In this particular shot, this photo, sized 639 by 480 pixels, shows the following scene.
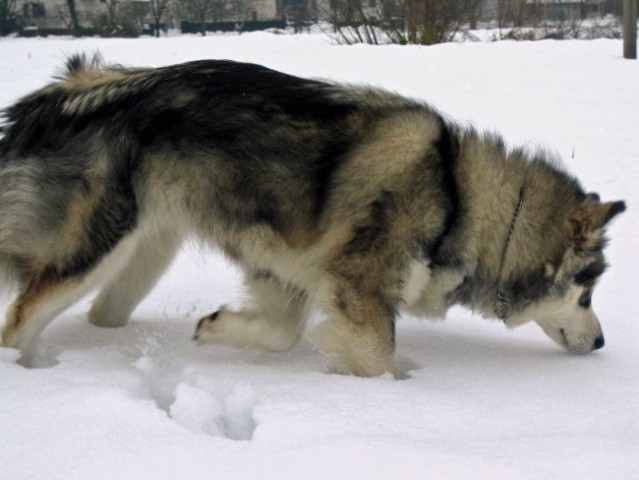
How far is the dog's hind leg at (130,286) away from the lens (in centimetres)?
437

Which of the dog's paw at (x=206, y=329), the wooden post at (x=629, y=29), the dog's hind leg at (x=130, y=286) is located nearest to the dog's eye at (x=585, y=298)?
the dog's paw at (x=206, y=329)

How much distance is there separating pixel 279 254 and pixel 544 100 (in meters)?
6.88

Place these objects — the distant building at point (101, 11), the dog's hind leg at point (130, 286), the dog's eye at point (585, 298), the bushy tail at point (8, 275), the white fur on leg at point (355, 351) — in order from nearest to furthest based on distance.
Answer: the white fur on leg at point (355, 351) < the bushy tail at point (8, 275) < the dog's eye at point (585, 298) < the dog's hind leg at point (130, 286) < the distant building at point (101, 11)

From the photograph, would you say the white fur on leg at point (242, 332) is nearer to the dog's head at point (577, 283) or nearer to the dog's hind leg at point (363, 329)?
the dog's hind leg at point (363, 329)

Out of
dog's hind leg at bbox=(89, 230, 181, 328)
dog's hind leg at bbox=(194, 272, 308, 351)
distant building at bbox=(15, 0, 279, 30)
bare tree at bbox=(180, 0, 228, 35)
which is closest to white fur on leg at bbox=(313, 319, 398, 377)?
dog's hind leg at bbox=(194, 272, 308, 351)

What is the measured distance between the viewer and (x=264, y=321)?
4.14 meters

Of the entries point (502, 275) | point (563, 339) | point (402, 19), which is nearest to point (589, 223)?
point (502, 275)

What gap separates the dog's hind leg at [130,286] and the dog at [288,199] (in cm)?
37

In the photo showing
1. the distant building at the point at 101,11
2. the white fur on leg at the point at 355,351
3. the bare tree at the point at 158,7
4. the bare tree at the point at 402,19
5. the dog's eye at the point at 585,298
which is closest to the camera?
the white fur on leg at the point at 355,351

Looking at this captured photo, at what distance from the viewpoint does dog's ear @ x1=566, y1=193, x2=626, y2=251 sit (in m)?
3.89

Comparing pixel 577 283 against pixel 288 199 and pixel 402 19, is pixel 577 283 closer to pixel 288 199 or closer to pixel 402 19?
pixel 288 199

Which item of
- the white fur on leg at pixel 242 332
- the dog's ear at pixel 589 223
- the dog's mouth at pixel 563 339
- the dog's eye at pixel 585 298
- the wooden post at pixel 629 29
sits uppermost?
the wooden post at pixel 629 29

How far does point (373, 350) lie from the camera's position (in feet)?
12.2

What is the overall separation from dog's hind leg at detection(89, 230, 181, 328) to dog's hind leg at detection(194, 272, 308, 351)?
0.51 metres
